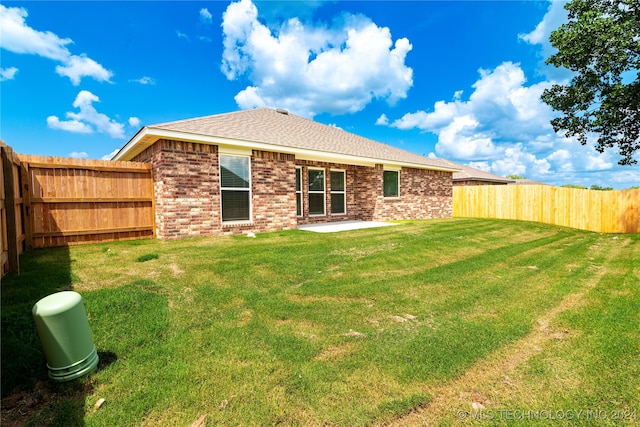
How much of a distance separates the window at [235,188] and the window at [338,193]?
4754 millimetres

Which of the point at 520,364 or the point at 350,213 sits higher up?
the point at 350,213

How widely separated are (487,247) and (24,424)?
8908 millimetres

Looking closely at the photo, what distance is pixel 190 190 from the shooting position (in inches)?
313

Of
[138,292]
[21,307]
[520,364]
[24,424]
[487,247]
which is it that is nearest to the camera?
[24,424]

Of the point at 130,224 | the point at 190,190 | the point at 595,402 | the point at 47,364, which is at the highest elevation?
the point at 190,190

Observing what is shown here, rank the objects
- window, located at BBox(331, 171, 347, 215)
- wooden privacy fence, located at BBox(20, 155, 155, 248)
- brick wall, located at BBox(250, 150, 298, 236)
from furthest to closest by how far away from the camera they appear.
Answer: window, located at BBox(331, 171, 347, 215), brick wall, located at BBox(250, 150, 298, 236), wooden privacy fence, located at BBox(20, 155, 155, 248)

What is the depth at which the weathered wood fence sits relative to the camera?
21.6 ft

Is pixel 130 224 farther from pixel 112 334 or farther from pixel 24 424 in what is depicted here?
pixel 24 424

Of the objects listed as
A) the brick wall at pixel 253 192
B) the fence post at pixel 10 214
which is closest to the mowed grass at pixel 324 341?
the fence post at pixel 10 214

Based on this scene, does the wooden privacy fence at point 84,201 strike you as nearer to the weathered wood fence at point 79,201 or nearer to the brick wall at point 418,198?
the weathered wood fence at point 79,201

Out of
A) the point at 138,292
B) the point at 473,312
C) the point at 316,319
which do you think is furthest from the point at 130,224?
the point at 473,312

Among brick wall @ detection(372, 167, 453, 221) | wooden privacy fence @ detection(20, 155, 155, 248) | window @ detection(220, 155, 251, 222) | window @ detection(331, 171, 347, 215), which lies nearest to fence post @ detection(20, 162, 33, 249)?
wooden privacy fence @ detection(20, 155, 155, 248)

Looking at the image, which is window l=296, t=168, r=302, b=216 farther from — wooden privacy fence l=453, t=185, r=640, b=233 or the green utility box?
wooden privacy fence l=453, t=185, r=640, b=233

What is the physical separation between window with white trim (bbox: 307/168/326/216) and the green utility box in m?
9.97
